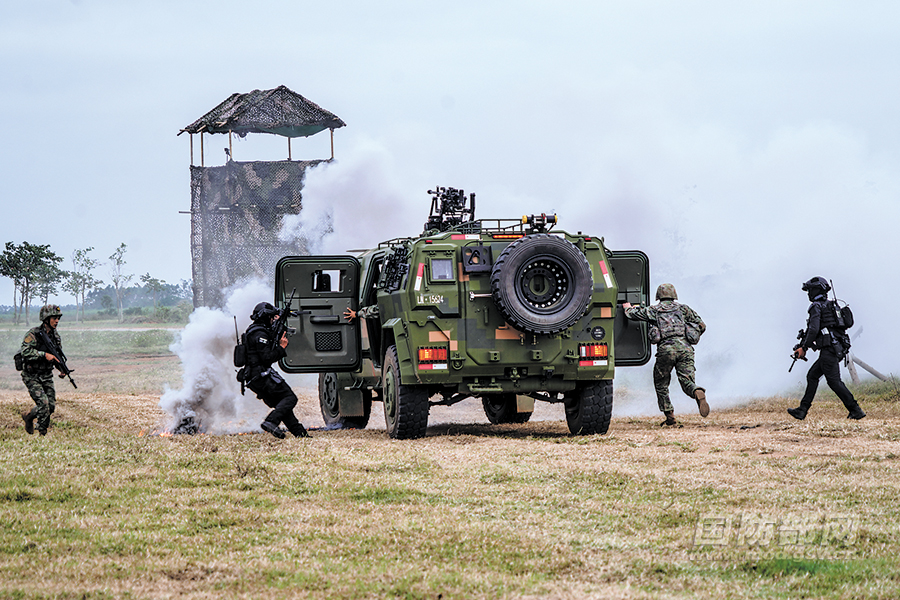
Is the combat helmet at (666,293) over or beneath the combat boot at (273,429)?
over

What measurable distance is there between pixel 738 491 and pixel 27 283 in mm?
33743

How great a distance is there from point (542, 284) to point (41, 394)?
6.03 meters

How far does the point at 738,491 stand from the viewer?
26.2 feet

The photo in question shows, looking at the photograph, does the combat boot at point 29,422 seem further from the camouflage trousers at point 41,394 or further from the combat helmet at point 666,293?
the combat helmet at point 666,293

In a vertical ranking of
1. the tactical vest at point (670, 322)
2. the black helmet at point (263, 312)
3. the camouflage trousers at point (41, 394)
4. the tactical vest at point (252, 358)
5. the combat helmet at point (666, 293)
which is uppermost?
the combat helmet at point (666, 293)

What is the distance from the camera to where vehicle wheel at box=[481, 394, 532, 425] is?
15.7 meters

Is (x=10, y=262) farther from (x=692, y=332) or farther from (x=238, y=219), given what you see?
(x=692, y=332)

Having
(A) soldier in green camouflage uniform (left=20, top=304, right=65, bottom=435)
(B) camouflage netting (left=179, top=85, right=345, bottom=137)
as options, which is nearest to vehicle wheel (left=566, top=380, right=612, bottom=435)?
(A) soldier in green camouflage uniform (left=20, top=304, right=65, bottom=435)

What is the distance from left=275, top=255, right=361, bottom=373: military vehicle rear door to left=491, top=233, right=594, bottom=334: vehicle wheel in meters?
2.49

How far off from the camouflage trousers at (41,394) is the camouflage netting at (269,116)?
13.3 m

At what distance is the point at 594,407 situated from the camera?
40.8 feet

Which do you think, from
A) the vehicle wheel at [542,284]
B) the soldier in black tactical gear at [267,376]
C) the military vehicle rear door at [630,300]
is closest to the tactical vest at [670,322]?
the military vehicle rear door at [630,300]

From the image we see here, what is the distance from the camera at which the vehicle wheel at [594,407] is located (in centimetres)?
1244

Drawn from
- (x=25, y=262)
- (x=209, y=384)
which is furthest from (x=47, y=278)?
(x=209, y=384)
